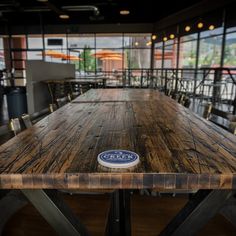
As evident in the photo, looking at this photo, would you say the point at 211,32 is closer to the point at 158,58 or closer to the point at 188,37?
the point at 188,37

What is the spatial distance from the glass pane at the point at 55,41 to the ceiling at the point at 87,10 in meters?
0.70

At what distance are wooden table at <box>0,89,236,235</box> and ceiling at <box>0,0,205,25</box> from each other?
21.2 ft

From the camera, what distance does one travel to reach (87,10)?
8.92 meters

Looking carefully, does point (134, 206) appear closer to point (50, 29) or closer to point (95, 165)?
point (95, 165)

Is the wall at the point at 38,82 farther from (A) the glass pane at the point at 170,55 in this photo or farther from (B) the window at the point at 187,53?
(A) the glass pane at the point at 170,55

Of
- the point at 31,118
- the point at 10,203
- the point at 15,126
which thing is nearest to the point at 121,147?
the point at 10,203

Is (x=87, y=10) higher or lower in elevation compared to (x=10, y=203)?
higher

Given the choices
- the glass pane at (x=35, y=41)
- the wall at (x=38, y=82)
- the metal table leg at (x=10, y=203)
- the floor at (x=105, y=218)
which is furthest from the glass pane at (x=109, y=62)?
the metal table leg at (x=10, y=203)

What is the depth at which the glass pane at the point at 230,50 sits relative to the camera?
7195 millimetres

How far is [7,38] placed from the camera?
1238cm

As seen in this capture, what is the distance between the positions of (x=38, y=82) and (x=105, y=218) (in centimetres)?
491

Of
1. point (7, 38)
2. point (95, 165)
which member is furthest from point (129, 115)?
point (7, 38)

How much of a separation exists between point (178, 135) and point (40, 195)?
77 cm

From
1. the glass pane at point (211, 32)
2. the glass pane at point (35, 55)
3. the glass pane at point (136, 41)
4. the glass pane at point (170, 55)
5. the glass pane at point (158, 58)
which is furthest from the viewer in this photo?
the glass pane at point (136, 41)
